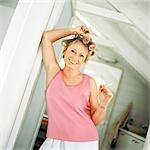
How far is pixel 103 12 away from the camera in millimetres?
1884

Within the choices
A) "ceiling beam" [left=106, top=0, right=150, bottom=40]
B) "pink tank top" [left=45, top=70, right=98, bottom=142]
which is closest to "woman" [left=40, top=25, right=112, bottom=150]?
"pink tank top" [left=45, top=70, right=98, bottom=142]

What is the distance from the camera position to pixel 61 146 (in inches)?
47.8

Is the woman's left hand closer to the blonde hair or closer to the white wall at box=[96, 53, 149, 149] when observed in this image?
the blonde hair

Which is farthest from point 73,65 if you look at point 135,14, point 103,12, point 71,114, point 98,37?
point 98,37

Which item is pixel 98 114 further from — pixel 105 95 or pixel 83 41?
pixel 83 41

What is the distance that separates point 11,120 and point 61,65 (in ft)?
1.34

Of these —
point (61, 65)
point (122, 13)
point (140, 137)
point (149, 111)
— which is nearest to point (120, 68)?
point (149, 111)

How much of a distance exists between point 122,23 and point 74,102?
3.49 feet

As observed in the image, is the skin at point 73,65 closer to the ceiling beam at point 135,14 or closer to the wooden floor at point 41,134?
the ceiling beam at point 135,14

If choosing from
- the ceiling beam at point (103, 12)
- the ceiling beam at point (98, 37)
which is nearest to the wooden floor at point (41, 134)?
the ceiling beam at point (103, 12)

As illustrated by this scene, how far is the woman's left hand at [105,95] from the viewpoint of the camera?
1.20 m

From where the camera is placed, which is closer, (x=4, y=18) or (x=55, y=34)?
(x=4, y=18)

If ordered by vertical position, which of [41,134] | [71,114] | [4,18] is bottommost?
[41,134]

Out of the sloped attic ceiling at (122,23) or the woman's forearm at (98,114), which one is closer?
the woman's forearm at (98,114)
